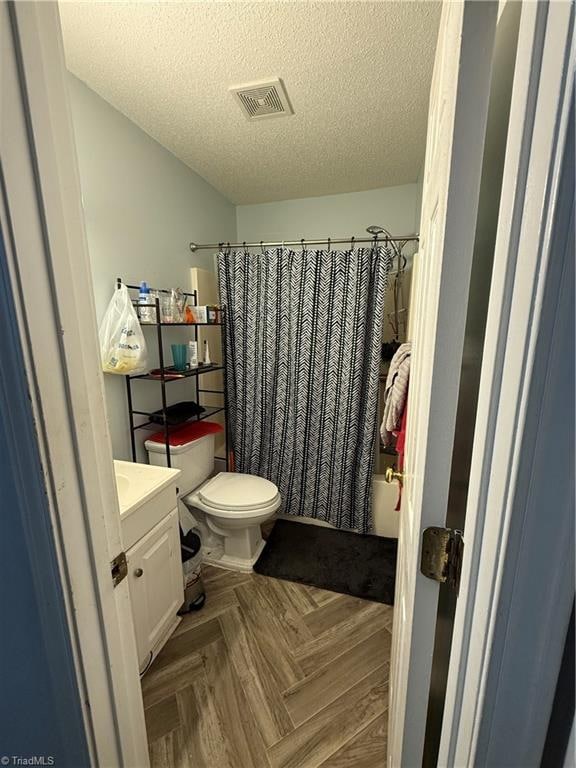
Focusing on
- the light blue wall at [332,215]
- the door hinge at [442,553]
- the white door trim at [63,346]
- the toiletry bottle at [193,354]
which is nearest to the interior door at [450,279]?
the door hinge at [442,553]

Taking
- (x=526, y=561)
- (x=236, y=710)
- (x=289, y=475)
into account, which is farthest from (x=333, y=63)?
(x=236, y=710)

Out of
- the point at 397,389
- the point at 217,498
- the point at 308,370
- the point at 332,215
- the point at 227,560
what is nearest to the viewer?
the point at 397,389

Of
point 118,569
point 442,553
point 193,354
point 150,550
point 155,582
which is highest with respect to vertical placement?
point 193,354

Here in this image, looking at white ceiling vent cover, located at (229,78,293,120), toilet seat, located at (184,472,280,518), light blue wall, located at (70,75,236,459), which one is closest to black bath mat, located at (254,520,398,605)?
toilet seat, located at (184,472,280,518)

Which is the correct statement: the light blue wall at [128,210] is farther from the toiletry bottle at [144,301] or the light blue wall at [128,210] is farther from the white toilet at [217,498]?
the white toilet at [217,498]

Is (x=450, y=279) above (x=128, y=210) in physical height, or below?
below

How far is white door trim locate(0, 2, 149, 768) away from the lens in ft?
1.57

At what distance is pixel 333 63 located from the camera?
1.25 meters

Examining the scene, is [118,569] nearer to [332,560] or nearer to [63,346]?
[63,346]

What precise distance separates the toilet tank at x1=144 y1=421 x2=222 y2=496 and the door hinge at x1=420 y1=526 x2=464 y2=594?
4.83 feet

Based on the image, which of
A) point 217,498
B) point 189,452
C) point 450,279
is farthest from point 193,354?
point 450,279

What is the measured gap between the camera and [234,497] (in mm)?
1821

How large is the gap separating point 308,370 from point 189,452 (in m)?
0.92

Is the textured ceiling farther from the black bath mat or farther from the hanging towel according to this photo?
the black bath mat
